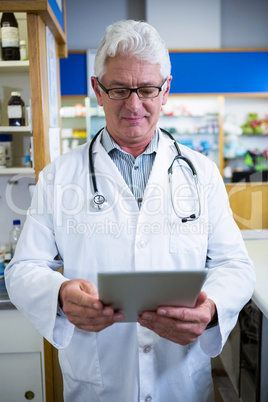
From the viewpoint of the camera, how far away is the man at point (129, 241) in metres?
1.16

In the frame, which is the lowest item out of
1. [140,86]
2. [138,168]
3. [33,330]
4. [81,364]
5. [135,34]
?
[33,330]

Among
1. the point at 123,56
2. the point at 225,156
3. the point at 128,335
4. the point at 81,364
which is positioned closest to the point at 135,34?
the point at 123,56

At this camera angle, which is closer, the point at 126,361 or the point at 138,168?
the point at 126,361

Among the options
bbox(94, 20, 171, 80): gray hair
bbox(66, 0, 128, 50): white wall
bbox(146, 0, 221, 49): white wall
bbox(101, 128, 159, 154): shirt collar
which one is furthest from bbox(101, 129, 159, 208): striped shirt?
bbox(66, 0, 128, 50): white wall

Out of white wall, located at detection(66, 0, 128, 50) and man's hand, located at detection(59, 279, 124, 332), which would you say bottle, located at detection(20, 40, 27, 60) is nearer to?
man's hand, located at detection(59, 279, 124, 332)

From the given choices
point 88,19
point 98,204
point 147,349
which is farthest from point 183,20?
point 147,349

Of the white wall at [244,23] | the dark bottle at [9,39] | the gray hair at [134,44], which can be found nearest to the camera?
the gray hair at [134,44]

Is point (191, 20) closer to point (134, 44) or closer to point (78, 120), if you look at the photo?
point (78, 120)

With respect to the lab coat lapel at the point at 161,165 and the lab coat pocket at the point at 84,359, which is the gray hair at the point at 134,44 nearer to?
the lab coat lapel at the point at 161,165

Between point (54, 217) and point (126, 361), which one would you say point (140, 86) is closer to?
point (54, 217)

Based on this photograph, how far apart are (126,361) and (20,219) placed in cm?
122

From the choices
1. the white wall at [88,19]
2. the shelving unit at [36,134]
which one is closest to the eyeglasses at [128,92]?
the shelving unit at [36,134]

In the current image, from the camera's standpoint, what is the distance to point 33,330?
69.2 inches

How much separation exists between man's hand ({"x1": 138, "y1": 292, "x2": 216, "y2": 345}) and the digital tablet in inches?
0.7
